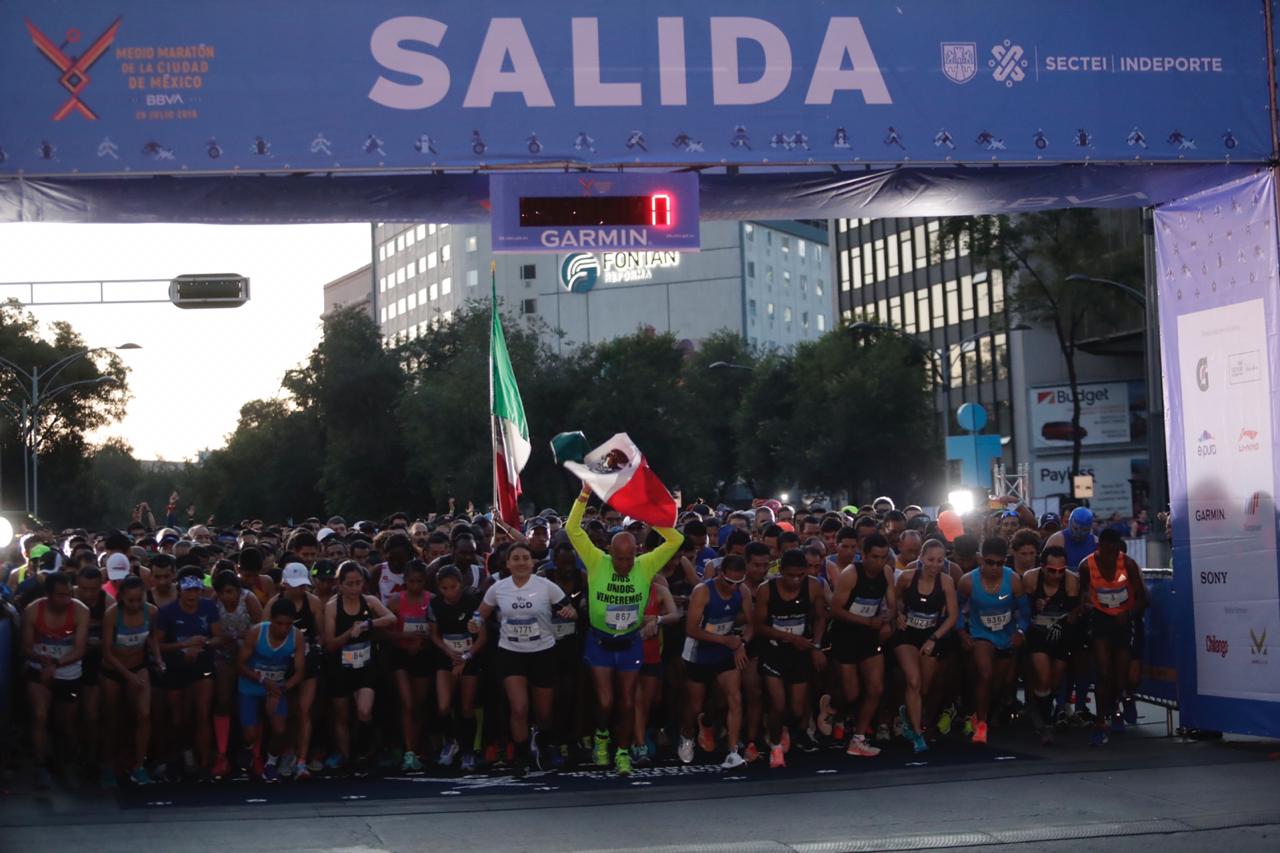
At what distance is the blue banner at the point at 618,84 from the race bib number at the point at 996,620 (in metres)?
3.83

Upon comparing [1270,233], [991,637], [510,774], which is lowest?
[510,774]

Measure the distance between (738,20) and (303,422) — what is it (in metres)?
60.9

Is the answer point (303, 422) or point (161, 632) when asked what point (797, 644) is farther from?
point (303, 422)

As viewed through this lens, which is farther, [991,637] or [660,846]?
[991,637]

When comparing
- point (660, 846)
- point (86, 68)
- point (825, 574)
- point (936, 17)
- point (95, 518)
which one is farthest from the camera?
point (95, 518)

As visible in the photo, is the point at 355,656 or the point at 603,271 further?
the point at 603,271

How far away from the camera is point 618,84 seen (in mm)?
11047

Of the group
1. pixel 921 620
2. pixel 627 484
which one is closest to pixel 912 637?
pixel 921 620

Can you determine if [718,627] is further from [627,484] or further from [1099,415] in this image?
[1099,415]

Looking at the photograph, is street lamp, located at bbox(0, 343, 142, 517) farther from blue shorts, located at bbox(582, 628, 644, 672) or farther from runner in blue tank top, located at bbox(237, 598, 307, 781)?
blue shorts, located at bbox(582, 628, 644, 672)

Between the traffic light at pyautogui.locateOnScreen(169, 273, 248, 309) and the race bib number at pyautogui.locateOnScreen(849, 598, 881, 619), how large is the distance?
1615 centimetres

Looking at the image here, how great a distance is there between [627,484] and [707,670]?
1583 millimetres

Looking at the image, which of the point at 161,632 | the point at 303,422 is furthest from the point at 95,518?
the point at 161,632

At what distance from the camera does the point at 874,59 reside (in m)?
11.2
